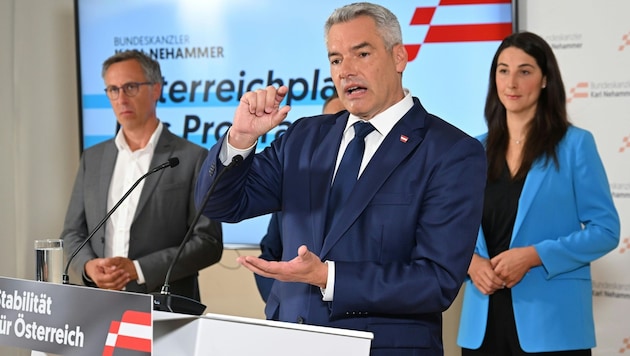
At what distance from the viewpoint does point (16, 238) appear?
182 inches

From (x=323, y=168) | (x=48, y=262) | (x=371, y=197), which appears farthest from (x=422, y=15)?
(x=48, y=262)

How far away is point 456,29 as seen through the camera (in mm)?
4258

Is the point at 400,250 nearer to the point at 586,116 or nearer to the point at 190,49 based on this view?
the point at 586,116

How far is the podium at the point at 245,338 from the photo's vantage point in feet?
4.84

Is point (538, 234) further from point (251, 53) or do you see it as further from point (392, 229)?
point (251, 53)

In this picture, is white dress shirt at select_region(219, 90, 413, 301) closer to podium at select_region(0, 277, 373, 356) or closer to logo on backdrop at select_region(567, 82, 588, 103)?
podium at select_region(0, 277, 373, 356)

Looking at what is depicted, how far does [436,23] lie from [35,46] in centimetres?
227

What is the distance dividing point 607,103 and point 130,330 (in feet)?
10.2

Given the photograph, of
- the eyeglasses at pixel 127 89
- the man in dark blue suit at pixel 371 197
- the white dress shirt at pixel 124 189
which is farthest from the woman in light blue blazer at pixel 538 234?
the eyeglasses at pixel 127 89

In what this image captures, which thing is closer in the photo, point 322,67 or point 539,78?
point 539,78

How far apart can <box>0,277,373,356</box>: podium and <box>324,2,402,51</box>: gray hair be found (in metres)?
0.98

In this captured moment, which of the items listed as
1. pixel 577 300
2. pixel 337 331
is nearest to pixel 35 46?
pixel 577 300

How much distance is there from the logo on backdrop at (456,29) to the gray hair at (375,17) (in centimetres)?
203

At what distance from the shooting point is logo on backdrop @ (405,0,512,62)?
4195 mm
